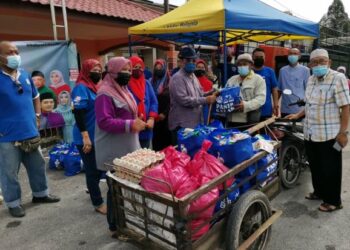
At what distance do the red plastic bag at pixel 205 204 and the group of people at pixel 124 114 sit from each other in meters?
0.91

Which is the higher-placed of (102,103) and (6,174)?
(102,103)

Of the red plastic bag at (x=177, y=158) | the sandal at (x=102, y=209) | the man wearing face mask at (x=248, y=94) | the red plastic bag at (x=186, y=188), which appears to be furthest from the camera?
the man wearing face mask at (x=248, y=94)

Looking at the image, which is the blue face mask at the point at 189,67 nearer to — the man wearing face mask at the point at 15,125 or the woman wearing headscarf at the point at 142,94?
the woman wearing headscarf at the point at 142,94

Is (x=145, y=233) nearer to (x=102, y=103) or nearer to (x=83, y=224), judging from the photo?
(x=102, y=103)

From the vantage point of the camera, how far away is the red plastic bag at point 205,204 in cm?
195

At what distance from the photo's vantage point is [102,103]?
2.63m

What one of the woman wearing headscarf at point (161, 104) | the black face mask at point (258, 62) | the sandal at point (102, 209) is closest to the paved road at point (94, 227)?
the sandal at point (102, 209)

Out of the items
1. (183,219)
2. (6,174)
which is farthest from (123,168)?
(6,174)

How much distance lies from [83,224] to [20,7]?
4351 mm

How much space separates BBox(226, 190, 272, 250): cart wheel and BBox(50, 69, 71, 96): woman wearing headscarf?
4420mm

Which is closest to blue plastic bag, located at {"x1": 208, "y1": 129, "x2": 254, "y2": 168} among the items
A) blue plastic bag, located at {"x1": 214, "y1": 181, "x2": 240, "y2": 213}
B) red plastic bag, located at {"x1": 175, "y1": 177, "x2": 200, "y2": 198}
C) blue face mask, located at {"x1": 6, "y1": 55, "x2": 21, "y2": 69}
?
blue plastic bag, located at {"x1": 214, "y1": 181, "x2": 240, "y2": 213}

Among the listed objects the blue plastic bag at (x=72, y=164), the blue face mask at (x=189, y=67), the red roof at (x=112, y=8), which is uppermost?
the red roof at (x=112, y=8)

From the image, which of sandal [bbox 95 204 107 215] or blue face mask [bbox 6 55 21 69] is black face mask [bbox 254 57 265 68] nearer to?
sandal [bbox 95 204 107 215]

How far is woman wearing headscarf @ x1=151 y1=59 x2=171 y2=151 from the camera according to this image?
4.47 m
